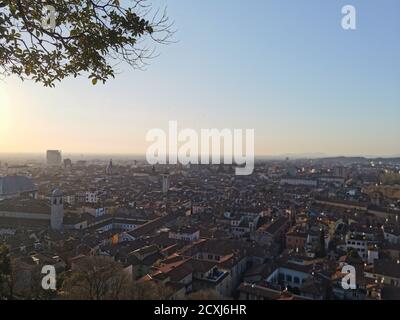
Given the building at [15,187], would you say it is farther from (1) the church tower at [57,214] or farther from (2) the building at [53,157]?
(2) the building at [53,157]

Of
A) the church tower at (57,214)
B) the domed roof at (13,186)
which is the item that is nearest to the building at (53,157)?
the domed roof at (13,186)

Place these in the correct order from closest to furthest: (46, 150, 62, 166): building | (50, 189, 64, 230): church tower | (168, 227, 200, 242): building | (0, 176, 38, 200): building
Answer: (168, 227, 200, 242): building, (50, 189, 64, 230): church tower, (0, 176, 38, 200): building, (46, 150, 62, 166): building

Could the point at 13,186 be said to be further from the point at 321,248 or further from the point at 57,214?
the point at 321,248

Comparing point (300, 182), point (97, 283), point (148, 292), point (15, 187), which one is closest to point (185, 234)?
point (97, 283)

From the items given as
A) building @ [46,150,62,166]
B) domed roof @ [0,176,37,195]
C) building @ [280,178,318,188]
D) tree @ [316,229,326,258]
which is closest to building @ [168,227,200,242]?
tree @ [316,229,326,258]

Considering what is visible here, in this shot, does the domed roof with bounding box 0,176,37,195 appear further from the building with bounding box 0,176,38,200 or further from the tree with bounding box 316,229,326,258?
the tree with bounding box 316,229,326,258
